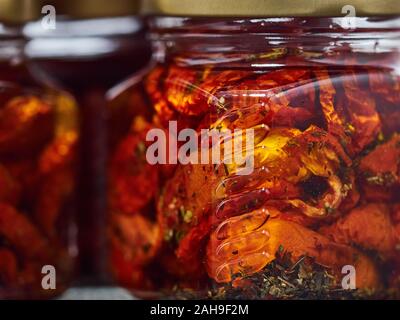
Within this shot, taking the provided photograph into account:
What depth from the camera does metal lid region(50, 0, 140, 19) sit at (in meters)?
0.72

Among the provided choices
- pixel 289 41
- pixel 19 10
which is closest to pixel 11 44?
pixel 19 10

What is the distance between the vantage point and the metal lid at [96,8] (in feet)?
2.35

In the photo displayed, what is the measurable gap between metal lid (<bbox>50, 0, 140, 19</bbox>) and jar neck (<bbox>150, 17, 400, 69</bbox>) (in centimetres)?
8

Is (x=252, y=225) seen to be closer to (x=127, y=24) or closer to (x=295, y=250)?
(x=295, y=250)

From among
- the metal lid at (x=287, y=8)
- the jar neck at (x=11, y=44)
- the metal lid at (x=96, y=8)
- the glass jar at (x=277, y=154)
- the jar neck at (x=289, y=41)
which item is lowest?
the glass jar at (x=277, y=154)

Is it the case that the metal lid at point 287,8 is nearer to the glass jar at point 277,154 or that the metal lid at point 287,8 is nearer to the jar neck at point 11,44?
the glass jar at point 277,154

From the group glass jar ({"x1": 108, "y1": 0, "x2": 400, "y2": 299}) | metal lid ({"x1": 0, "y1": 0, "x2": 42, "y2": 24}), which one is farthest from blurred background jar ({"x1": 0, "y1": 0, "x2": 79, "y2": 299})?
glass jar ({"x1": 108, "y1": 0, "x2": 400, "y2": 299})

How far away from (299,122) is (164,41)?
165mm

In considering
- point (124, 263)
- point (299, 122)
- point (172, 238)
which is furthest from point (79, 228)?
point (299, 122)

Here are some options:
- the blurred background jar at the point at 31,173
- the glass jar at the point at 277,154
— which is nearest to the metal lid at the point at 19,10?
the blurred background jar at the point at 31,173

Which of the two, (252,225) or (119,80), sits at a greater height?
(119,80)

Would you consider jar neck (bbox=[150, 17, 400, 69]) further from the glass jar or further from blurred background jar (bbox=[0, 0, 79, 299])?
blurred background jar (bbox=[0, 0, 79, 299])

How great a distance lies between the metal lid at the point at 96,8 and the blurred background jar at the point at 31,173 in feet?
0.11

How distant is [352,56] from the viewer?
635 millimetres
